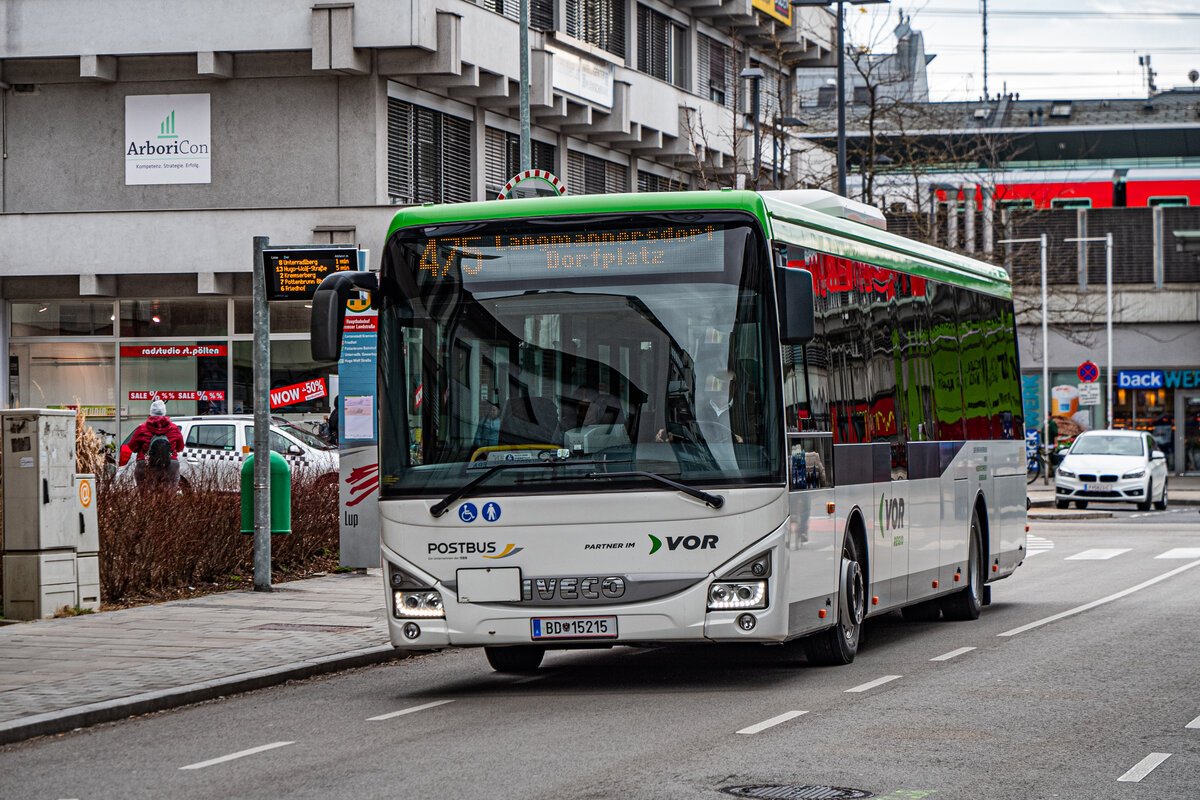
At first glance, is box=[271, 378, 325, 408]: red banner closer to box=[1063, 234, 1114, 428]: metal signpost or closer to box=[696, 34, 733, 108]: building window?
box=[696, 34, 733, 108]: building window

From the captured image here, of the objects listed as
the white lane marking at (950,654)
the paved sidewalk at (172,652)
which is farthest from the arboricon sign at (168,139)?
the white lane marking at (950,654)

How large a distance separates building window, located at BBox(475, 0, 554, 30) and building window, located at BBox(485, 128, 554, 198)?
218 centimetres

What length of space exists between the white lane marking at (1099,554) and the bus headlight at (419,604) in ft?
50.3

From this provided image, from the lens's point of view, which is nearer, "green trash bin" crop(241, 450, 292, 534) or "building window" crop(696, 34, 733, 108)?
"green trash bin" crop(241, 450, 292, 534)

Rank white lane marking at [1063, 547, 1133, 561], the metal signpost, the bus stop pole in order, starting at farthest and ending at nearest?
the metal signpost → white lane marking at [1063, 547, 1133, 561] → the bus stop pole

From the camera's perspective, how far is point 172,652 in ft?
43.2

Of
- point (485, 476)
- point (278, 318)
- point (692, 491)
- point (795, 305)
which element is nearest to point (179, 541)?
point (485, 476)

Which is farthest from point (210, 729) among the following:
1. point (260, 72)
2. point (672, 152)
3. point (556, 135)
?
point (672, 152)

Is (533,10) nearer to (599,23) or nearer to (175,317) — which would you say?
(599,23)

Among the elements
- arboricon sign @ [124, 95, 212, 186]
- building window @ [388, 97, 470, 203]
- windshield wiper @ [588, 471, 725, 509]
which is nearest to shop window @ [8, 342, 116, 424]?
arboricon sign @ [124, 95, 212, 186]

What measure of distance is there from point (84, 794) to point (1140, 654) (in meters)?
7.94

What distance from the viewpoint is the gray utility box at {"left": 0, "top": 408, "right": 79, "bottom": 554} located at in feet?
48.4

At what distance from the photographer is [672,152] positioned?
41.6m

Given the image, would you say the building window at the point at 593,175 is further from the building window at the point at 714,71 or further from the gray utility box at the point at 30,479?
the gray utility box at the point at 30,479
